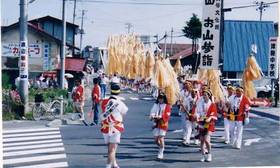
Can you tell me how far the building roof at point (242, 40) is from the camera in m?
14.0

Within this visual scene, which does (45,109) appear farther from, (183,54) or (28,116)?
(183,54)

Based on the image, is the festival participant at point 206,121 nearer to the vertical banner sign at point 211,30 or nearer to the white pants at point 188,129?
the vertical banner sign at point 211,30

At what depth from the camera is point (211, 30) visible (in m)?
10.6

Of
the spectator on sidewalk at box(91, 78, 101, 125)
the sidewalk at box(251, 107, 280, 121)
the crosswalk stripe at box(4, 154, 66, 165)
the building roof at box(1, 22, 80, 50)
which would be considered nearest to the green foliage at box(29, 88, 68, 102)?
the spectator on sidewalk at box(91, 78, 101, 125)

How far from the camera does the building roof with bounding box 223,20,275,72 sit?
13970 mm

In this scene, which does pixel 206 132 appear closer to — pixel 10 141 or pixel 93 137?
pixel 93 137

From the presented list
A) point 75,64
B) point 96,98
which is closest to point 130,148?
point 96,98

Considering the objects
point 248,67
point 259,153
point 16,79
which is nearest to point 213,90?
point 248,67

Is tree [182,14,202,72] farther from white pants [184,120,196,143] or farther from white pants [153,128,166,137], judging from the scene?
white pants [153,128,166,137]

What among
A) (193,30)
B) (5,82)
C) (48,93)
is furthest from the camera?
(48,93)

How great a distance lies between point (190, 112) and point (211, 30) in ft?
6.55

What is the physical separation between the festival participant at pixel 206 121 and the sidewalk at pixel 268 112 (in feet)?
22.8

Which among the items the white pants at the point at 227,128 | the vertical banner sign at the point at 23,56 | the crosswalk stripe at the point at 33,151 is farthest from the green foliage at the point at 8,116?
the white pants at the point at 227,128

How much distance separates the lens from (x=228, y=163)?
9828mm
